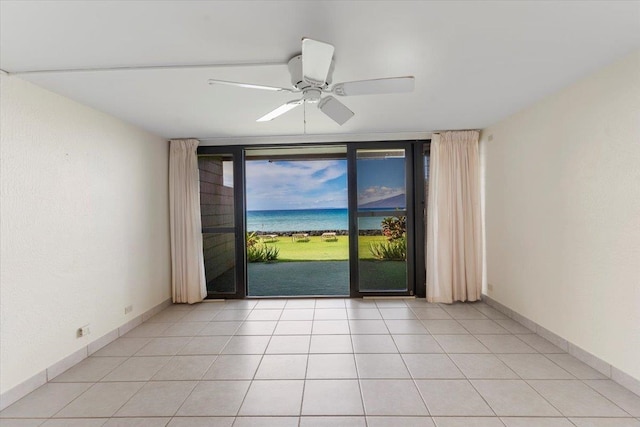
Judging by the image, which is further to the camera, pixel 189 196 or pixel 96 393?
pixel 189 196

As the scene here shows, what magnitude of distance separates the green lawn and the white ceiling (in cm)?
769

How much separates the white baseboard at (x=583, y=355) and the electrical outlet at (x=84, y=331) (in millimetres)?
4314

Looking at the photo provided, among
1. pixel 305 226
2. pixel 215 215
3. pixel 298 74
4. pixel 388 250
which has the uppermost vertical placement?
pixel 298 74

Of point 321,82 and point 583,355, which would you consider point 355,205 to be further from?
point 583,355

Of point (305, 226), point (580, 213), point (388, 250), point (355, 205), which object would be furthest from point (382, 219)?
point (305, 226)

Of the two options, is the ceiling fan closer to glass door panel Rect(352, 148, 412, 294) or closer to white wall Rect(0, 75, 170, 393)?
white wall Rect(0, 75, 170, 393)

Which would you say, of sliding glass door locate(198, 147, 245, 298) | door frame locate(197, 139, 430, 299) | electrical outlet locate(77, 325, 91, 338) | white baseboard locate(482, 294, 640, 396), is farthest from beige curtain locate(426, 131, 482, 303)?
electrical outlet locate(77, 325, 91, 338)

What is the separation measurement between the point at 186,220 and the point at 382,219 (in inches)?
129

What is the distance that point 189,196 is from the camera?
4.10 m

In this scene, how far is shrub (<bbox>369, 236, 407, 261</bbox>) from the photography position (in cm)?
568

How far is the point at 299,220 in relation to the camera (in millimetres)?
13781

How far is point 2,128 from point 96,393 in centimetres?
199

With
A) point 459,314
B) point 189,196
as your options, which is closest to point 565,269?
point 459,314

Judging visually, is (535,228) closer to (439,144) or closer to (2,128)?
(439,144)
